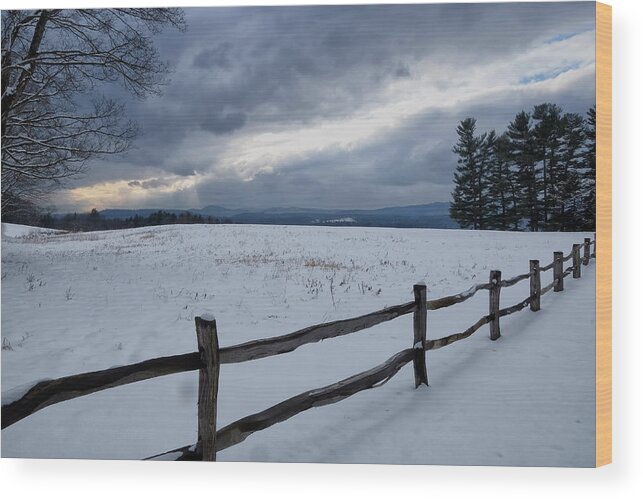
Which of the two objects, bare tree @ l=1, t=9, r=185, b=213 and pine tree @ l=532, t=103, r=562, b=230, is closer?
pine tree @ l=532, t=103, r=562, b=230

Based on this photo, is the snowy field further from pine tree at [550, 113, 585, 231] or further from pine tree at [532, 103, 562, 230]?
pine tree at [532, 103, 562, 230]

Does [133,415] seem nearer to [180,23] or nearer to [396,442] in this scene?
[396,442]

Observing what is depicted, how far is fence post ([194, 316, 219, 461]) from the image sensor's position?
2662mm

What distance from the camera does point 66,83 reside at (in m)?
4.18

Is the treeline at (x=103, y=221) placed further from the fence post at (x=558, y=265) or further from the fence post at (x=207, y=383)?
the fence post at (x=558, y=265)

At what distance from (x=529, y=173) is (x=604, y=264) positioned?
1.00m

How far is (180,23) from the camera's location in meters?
4.14

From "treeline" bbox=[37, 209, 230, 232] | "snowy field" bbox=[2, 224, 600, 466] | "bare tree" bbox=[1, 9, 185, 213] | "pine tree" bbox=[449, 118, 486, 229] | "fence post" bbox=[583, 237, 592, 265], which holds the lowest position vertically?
"snowy field" bbox=[2, 224, 600, 466]

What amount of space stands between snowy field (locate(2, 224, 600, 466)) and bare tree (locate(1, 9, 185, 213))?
65 centimetres

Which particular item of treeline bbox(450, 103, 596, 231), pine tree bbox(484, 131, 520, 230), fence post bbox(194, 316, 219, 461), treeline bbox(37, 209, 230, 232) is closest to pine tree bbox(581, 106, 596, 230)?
treeline bbox(450, 103, 596, 231)

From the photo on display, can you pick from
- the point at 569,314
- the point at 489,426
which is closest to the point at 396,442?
the point at 489,426

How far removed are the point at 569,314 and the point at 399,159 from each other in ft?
6.95

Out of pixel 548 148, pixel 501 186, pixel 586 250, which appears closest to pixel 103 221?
pixel 501 186

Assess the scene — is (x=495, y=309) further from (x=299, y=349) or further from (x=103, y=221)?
(x=103, y=221)
